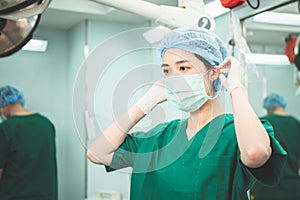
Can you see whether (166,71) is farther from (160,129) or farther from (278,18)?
(278,18)

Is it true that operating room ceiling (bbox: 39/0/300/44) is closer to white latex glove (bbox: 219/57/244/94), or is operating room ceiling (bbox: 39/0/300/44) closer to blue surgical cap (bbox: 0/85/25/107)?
blue surgical cap (bbox: 0/85/25/107)

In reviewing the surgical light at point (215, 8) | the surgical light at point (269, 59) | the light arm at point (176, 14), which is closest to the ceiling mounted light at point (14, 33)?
the light arm at point (176, 14)

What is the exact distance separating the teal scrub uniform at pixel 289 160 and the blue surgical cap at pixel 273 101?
64mm

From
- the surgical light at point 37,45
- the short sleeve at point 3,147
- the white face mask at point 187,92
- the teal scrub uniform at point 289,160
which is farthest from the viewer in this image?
the surgical light at point 37,45

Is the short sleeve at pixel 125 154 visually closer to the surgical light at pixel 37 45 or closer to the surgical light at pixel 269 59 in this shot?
the surgical light at pixel 269 59

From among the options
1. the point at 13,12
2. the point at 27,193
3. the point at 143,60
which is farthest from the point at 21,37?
the point at 27,193

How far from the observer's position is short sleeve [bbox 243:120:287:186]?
1112 mm

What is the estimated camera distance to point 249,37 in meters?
2.24

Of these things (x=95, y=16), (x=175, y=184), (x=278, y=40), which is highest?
(x=95, y=16)

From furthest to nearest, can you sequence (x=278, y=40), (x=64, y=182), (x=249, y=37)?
1. (x=64, y=182)
2. (x=249, y=37)
3. (x=278, y=40)

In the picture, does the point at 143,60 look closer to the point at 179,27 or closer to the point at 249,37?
the point at 179,27

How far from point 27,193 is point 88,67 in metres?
1.78

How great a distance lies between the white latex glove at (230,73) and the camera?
114 centimetres

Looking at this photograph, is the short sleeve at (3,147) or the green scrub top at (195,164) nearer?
the green scrub top at (195,164)
